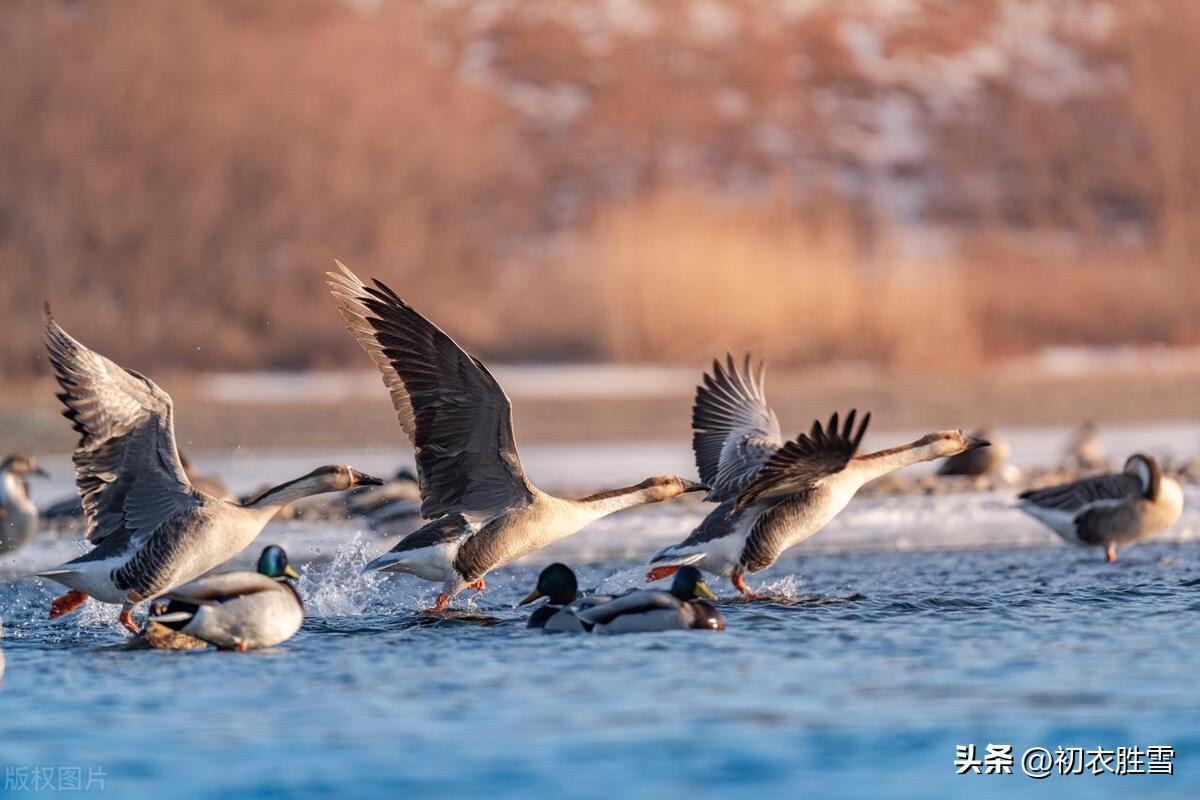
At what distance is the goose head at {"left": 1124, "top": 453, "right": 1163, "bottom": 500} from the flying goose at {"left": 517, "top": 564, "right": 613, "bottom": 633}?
3.95 metres

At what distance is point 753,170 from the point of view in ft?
175

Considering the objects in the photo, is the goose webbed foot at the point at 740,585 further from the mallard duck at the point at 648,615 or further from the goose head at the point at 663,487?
the mallard duck at the point at 648,615

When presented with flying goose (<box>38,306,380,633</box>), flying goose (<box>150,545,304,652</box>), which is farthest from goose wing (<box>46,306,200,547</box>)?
flying goose (<box>150,545,304,652</box>)

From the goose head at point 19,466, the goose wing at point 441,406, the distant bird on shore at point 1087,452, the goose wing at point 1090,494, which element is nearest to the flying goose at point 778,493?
the goose wing at point 441,406

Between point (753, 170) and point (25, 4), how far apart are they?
1100 inches

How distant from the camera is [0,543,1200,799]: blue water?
5.91 metres

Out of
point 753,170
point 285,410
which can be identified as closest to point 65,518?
point 285,410

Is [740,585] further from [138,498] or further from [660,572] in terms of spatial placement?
[138,498]

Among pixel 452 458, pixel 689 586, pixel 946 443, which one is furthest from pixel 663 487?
pixel 946 443

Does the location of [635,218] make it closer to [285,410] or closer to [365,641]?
[285,410]

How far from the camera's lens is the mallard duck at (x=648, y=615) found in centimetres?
828

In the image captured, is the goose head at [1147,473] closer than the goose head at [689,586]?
No

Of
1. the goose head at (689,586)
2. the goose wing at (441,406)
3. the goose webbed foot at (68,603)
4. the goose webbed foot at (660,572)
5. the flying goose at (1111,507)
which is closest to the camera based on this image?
the goose head at (689,586)

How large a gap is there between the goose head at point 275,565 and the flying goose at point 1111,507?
5043mm
